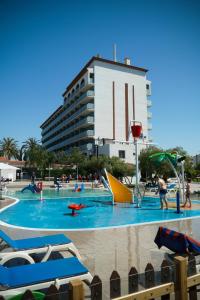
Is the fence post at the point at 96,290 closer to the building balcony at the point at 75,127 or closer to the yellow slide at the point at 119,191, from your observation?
the yellow slide at the point at 119,191

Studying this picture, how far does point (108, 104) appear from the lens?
198 feet

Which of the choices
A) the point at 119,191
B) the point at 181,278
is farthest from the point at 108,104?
the point at 181,278

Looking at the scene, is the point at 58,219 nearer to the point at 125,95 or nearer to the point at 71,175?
the point at 71,175

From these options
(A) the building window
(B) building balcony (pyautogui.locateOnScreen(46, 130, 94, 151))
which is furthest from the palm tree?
(A) the building window

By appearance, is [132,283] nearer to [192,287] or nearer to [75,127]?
[192,287]

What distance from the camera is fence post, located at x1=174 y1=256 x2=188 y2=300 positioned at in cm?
347

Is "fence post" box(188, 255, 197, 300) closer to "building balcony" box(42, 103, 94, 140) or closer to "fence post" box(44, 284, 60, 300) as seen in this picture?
"fence post" box(44, 284, 60, 300)

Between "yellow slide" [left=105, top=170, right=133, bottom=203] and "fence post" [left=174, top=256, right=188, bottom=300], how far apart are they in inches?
546

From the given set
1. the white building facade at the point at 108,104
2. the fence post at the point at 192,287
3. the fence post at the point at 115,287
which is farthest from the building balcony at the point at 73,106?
the fence post at the point at 115,287

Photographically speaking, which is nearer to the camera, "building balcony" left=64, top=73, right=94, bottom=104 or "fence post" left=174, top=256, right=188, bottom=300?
"fence post" left=174, top=256, right=188, bottom=300

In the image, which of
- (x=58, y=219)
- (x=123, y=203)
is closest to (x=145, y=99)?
(x=123, y=203)

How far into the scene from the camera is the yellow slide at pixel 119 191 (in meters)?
17.5

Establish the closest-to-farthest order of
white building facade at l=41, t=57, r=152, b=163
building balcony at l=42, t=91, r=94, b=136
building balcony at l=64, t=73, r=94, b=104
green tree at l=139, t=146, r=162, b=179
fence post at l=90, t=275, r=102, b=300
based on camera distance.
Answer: fence post at l=90, t=275, r=102, b=300 < green tree at l=139, t=146, r=162, b=179 < white building facade at l=41, t=57, r=152, b=163 < building balcony at l=42, t=91, r=94, b=136 < building balcony at l=64, t=73, r=94, b=104

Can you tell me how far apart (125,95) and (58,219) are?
5350 centimetres
